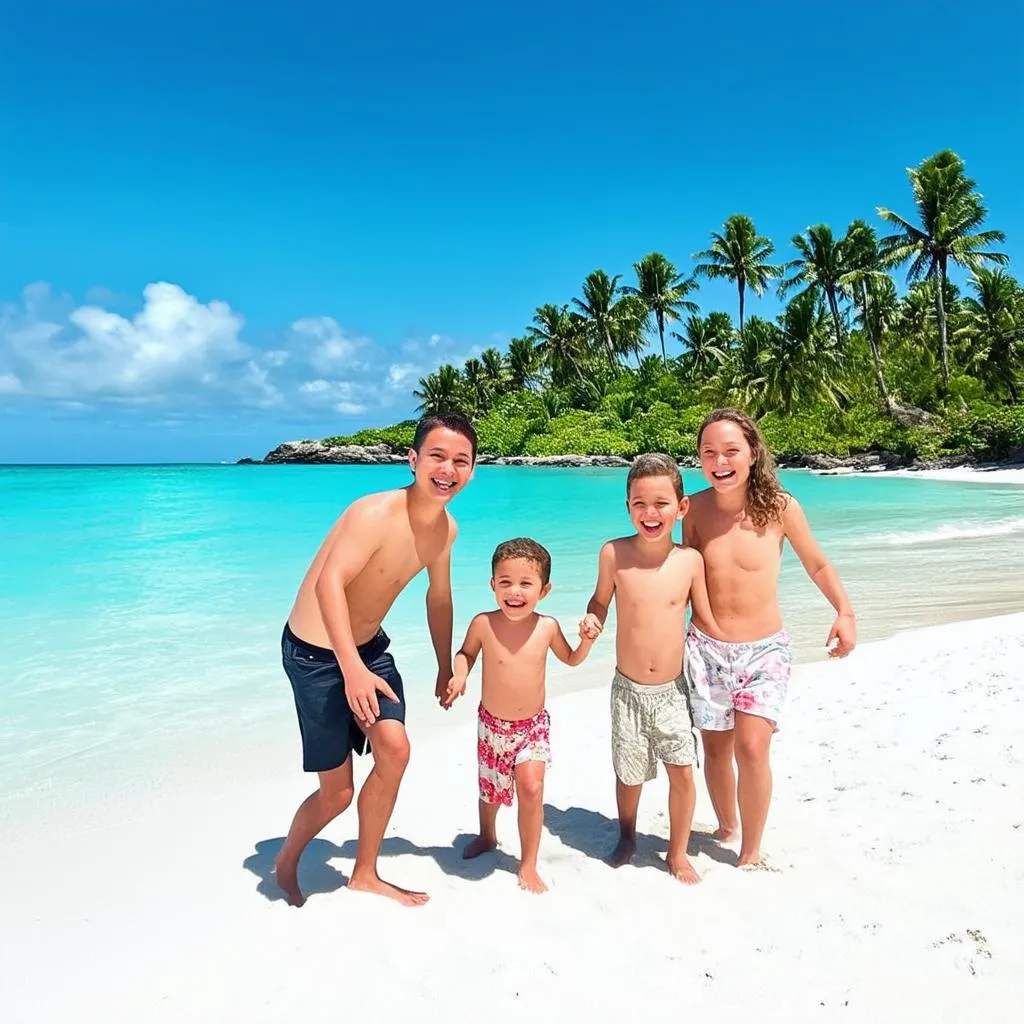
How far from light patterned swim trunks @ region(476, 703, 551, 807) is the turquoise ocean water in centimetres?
251

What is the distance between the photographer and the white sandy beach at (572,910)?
6.91 ft

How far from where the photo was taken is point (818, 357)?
40.4 metres

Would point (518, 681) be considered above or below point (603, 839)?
above

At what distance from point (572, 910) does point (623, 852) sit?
409mm

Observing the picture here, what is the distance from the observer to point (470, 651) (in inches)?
109

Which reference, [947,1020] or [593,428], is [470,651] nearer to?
[947,1020]

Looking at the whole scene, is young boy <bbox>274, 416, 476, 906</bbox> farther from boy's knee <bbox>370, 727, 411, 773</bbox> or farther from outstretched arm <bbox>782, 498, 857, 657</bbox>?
outstretched arm <bbox>782, 498, 857, 657</bbox>

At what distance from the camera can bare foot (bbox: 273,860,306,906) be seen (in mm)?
2643

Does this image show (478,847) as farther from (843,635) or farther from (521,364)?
(521,364)

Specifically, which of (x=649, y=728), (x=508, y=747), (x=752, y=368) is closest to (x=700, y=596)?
(x=649, y=728)

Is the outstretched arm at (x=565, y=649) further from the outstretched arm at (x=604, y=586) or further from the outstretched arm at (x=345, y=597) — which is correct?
the outstretched arm at (x=345, y=597)

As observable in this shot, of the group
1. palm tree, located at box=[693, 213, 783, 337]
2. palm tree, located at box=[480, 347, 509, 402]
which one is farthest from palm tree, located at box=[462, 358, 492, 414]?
→ palm tree, located at box=[693, 213, 783, 337]

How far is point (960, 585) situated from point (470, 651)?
7.68 m

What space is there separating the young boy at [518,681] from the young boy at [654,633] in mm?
202
